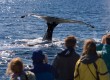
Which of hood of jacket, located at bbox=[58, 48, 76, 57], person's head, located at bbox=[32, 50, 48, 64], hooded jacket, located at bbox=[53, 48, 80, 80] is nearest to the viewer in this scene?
person's head, located at bbox=[32, 50, 48, 64]

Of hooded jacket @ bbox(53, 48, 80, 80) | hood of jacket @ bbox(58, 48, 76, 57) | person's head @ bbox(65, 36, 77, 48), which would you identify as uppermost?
person's head @ bbox(65, 36, 77, 48)

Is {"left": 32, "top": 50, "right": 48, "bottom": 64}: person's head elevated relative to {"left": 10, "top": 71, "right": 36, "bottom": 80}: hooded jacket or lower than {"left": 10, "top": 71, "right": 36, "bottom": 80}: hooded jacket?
elevated

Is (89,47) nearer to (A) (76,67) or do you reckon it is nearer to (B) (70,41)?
(A) (76,67)

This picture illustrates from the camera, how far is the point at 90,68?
37.4ft

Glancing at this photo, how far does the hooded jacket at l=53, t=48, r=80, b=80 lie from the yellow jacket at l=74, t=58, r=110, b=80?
1.00 metres

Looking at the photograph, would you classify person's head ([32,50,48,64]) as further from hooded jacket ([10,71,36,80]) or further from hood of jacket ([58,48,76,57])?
hood of jacket ([58,48,76,57])

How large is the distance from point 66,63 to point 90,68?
A: 4.39 ft

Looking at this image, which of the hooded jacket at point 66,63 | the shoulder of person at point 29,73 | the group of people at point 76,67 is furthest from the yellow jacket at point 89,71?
the shoulder of person at point 29,73

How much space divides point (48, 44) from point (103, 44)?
19.1 metres

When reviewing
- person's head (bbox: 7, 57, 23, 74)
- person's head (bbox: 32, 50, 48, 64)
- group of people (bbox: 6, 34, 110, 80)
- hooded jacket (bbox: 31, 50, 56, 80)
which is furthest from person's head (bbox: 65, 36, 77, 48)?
person's head (bbox: 7, 57, 23, 74)

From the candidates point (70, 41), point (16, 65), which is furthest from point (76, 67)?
point (16, 65)

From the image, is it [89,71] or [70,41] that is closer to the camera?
[89,71]

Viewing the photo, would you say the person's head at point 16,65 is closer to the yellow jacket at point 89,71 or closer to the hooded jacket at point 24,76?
the hooded jacket at point 24,76

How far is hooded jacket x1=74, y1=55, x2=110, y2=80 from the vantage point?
1123 centimetres
